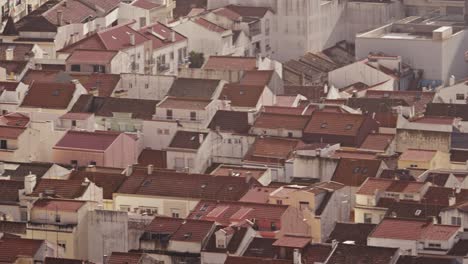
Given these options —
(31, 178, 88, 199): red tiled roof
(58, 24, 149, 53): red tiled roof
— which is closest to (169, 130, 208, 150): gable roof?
(31, 178, 88, 199): red tiled roof

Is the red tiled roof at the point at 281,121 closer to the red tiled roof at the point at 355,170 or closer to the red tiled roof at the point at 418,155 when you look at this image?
the red tiled roof at the point at 418,155

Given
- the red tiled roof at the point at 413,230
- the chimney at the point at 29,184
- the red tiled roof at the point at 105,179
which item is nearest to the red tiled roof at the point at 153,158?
the red tiled roof at the point at 105,179

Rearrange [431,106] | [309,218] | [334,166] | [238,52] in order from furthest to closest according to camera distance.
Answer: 1. [238,52]
2. [431,106]
3. [334,166]
4. [309,218]

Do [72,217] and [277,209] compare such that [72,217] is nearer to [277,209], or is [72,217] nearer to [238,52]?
[277,209]

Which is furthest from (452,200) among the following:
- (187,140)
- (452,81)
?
(452,81)

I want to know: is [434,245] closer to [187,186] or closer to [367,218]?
[367,218]

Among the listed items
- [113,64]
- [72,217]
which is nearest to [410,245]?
[72,217]
